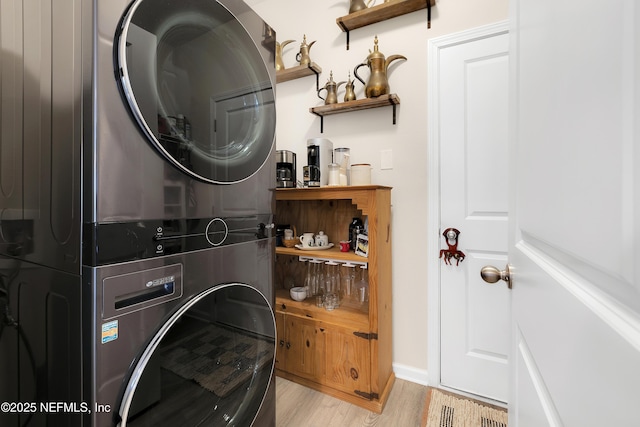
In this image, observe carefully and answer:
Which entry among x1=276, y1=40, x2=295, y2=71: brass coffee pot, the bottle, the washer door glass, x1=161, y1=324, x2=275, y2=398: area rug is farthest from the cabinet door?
x1=276, y1=40, x2=295, y2=71: brass coffee pot

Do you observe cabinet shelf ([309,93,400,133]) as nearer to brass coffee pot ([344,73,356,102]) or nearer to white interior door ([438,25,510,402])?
brass coffee pot ([344,73,356,102])

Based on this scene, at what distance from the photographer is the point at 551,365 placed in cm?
41

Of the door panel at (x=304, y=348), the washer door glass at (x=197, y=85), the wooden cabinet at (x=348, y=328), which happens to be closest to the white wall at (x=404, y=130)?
the wooden cabinet at (x=348, y=328)

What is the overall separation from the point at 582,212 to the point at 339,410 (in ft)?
5.28

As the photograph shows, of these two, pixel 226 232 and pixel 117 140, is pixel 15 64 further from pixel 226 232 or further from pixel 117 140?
pixel 226 232

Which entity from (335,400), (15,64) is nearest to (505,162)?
(335,400)

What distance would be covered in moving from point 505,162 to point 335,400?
1620 millimetres

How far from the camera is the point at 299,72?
1979 millimetres

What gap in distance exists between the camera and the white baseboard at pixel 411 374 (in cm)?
170

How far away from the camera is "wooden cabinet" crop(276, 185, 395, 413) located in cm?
150

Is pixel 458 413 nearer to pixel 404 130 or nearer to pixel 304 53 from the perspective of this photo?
pixel 404 130

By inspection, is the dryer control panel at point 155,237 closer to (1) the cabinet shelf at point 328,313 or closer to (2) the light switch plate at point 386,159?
(1) the cabinet shelf at point 328,313

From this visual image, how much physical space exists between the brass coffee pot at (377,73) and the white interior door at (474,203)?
0.31 m

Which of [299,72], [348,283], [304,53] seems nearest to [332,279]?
[348,283]
